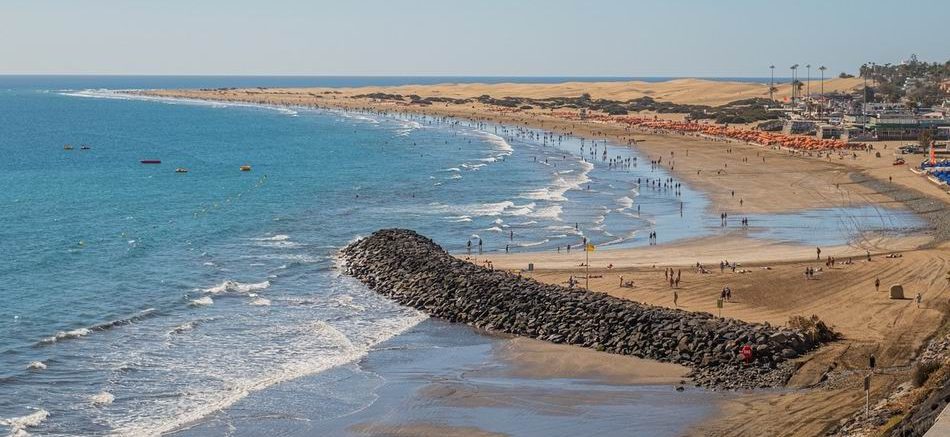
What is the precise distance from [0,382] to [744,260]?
35.7m

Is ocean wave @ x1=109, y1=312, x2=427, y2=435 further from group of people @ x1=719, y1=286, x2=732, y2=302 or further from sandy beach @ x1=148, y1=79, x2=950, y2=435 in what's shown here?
group of people @ x1=719, y1=286, x2=732, y2=302

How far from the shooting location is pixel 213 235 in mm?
67812

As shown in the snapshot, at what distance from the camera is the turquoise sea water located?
123ft

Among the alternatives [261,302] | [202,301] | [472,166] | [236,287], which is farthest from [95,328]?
[472,166]

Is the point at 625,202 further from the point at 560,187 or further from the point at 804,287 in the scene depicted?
the point at 804,287

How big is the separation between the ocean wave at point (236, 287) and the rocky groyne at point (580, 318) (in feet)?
16.7

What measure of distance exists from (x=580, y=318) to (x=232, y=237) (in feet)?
103

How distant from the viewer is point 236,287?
171 feet

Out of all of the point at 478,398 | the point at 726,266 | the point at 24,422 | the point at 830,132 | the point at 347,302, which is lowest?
the point at 478,398

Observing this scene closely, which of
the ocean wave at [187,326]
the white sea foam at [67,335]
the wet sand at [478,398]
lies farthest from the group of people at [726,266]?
the white sea foam at [67,335]

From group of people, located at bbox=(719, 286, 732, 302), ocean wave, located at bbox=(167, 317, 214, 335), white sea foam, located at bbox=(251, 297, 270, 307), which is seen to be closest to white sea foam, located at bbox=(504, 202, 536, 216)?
white sea foam, located at bbox=(251, 297, 270, 307)

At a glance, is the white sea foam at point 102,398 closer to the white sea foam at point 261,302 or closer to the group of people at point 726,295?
the white sea foam at point 261,302

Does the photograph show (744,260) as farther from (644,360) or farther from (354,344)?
(354,344)

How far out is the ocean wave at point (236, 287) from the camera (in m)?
51.3
